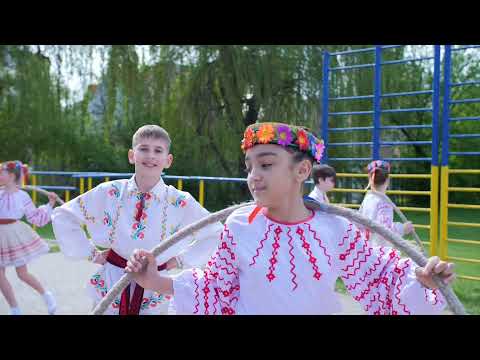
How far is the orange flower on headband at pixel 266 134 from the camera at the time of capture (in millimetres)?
2184

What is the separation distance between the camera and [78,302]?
5.94 meters

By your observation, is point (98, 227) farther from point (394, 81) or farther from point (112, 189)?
point (394, 81)

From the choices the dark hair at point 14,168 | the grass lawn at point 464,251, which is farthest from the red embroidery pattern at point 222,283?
the dark hair at point 14,168

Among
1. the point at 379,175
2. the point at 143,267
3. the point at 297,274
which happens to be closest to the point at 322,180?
the point at 379,175

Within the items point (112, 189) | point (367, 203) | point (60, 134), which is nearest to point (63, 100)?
point (60, 134)

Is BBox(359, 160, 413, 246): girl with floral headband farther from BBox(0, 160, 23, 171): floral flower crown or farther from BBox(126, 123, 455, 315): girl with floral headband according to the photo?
BBox(0, 160, 23, 171): floral flower crown

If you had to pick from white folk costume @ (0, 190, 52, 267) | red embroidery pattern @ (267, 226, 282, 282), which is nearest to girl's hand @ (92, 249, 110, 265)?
red embroidery pattern @ (267, 226, 282, 282)

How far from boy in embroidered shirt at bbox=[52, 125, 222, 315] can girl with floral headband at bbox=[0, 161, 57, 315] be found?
90.4 inches

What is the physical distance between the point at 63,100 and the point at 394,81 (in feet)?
30.5

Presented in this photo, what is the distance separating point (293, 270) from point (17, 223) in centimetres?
440

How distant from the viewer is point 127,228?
10.6 feet

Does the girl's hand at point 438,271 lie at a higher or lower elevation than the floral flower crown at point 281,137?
lower

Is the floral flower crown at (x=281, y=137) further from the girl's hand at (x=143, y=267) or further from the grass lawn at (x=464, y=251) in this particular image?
the grass lawn at (x=464, y=251)

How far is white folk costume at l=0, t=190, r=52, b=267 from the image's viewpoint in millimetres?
5586
